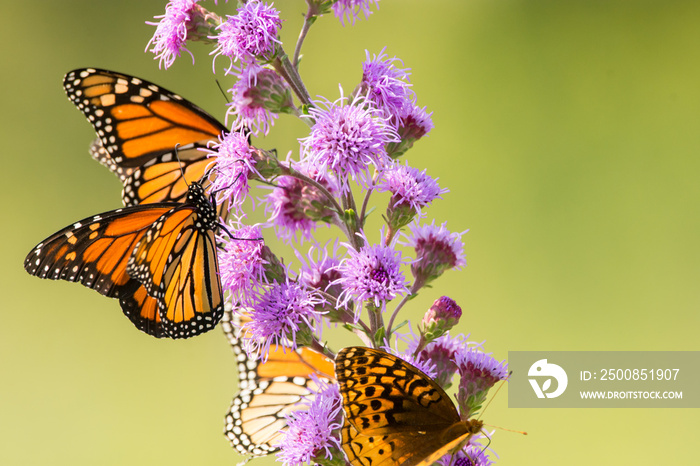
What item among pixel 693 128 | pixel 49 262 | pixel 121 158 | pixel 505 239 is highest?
pixel 693 128

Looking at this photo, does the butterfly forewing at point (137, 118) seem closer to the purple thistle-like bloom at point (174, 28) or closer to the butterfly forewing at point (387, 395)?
the purple thistle-like bloom at point (174, 28)

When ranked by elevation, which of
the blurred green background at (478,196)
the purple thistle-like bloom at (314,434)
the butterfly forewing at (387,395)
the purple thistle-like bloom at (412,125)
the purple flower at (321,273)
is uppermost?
the blurred green background at (478,196)

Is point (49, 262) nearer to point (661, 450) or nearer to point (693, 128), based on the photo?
point (661, 450)

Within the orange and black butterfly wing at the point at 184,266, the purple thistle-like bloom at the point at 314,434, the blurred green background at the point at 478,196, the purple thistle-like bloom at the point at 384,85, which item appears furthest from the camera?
the blurred green background at the point at 478,196

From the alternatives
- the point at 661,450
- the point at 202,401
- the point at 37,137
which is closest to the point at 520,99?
the point at 661,450

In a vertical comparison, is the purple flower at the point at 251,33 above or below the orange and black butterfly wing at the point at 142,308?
above

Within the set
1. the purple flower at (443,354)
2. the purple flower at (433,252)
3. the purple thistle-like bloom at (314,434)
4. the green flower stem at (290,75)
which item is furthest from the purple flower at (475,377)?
the green flower stem at (290,75)
